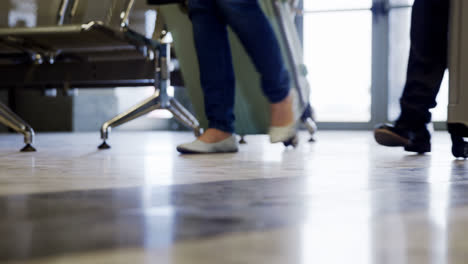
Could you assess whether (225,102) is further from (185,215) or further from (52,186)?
(185,215)

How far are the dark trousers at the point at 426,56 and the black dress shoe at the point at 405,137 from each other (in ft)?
0.07

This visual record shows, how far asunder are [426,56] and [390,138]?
0.79ft

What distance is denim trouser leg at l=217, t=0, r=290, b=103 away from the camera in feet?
5.14

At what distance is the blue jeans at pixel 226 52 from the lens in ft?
5.19

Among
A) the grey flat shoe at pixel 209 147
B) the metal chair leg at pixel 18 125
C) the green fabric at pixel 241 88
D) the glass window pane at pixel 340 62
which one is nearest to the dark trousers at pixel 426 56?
the grey flat shoe at pixel 209 147

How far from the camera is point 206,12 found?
1641mm

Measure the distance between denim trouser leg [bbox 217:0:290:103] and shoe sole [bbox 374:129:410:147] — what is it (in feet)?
1.02

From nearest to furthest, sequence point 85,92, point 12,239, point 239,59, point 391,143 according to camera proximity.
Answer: point 12,239, point 391,143, point 239,59, point 85,92

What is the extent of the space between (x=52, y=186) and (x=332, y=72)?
5019mm

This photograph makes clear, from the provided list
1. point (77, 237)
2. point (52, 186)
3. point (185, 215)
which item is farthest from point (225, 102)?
point (77, 237)

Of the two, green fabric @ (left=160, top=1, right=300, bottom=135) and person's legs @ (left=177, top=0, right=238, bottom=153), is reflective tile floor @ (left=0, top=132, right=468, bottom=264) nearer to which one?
person's legs @ (left=177, top=0, right=238, bottom=153)

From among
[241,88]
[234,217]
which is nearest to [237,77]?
[241,88]

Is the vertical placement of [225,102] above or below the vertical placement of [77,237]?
below

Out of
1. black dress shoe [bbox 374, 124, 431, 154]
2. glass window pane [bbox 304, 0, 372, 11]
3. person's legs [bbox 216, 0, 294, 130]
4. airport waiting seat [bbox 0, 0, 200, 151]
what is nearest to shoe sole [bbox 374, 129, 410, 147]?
black dress shoe [bbox 374, 124, 431, 154]
